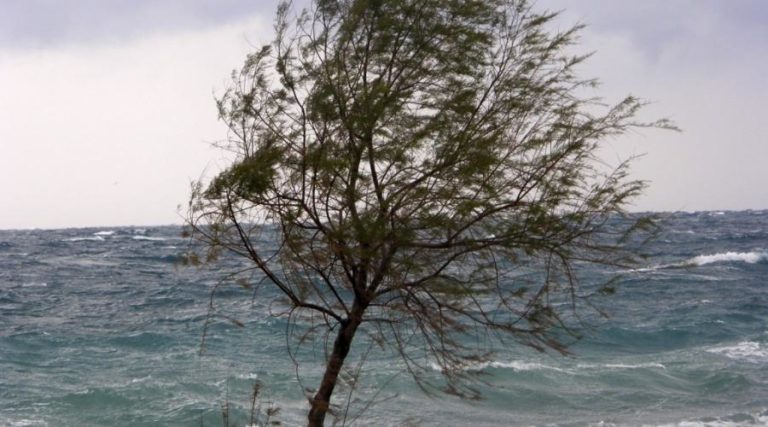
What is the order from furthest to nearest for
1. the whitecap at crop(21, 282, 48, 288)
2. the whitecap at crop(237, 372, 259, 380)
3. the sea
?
the whitecap at crop(21, 282, 48, 288), the whitecap at crop(237, 372, 259, 380), the sea

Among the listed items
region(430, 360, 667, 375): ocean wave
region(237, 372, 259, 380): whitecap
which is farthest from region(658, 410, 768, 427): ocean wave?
region(237, 372, 259, 380): whitecap

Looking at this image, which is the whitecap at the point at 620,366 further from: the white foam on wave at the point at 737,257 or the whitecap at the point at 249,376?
the white foam on wave at the point at 737,257

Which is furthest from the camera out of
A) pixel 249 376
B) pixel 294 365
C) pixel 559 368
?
pixel 559 368

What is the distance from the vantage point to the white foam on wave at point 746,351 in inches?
A: 854

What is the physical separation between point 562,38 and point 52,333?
1919 centimetres

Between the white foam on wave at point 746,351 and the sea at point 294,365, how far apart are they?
58mm

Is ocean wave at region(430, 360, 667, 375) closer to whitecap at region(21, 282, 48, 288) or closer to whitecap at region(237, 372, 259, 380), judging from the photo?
whitecap at region(237, 372, 259, 380)

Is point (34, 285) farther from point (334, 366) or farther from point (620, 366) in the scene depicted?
point (334, 366)

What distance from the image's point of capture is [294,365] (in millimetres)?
19844

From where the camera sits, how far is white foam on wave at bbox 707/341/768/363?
2169cm

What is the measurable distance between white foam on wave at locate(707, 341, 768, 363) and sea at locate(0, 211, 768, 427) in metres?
0.06

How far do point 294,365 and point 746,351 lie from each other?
10941mm

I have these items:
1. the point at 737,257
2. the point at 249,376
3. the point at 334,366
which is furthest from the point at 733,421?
the point at 737,257

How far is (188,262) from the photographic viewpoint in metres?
7.34
